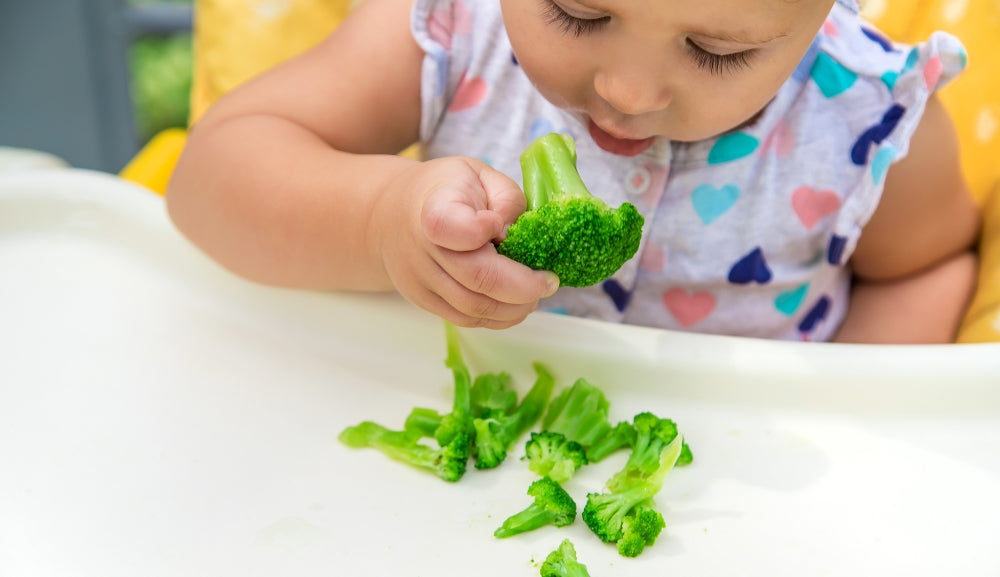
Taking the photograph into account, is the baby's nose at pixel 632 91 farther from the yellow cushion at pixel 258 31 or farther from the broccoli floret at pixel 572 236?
the yellow cushion at pixel 258 31

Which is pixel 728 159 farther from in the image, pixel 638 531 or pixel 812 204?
pixel 638 531

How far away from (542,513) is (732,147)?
0.46 meters

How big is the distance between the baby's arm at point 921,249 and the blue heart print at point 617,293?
0.25 m

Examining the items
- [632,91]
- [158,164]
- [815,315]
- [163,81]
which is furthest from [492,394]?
[163,81]

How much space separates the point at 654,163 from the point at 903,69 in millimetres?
254

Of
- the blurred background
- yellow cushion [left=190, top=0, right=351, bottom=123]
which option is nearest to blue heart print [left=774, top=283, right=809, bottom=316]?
yellow cushion [left=190, top=0, right=351, bottom=123]

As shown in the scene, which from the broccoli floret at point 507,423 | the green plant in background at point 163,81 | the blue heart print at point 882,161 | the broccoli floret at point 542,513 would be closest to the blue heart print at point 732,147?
the blue heart print at point 882,161

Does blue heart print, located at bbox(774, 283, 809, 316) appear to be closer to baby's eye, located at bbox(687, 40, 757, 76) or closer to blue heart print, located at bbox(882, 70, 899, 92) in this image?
blue heart print, located at bbox(882, 70, 899, 92)

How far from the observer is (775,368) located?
0.75 meters

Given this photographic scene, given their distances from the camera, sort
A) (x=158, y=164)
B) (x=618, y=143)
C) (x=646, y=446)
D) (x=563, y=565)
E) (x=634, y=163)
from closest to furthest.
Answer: (x=563, y=565) → (x=646, y=446) → (x=618, y=143) → (x=634, y=163) → (x=158, y=164)

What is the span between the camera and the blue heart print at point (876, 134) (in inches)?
36.8

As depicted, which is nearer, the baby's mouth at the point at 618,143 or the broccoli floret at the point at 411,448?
the broccoli floret at the point at 411,448

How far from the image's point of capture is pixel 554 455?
0.68 meters

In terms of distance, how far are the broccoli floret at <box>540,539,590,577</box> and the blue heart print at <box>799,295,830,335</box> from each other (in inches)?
21.8
